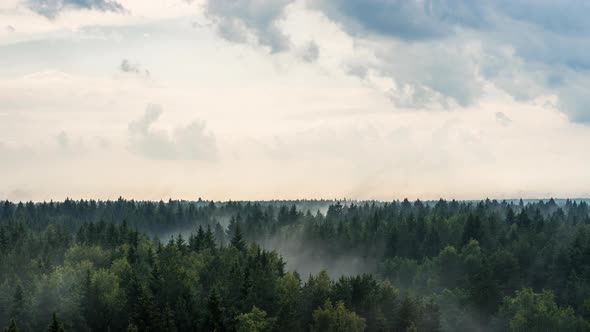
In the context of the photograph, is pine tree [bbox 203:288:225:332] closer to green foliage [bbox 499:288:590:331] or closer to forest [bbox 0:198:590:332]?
forest [bbox 0:198:590:332]

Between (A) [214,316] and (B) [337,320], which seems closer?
(A) [214,316]

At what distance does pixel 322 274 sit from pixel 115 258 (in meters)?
53.0

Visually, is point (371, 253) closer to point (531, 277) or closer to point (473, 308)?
point (531, 277)

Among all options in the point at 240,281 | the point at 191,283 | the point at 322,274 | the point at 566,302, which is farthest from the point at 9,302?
the point at 566,302

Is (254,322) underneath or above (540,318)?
above

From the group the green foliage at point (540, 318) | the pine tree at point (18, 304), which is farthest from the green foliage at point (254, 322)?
the green foliage at point (540, 318)

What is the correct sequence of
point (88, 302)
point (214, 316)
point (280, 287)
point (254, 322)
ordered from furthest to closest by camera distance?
point (88, 302) < point (280, 287) < point (254, 322) < point (214, 316)

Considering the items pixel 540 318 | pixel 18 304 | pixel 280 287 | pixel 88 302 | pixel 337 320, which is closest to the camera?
pixel 337 320

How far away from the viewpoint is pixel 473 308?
134 metres

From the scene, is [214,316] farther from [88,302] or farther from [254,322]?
[88,302]

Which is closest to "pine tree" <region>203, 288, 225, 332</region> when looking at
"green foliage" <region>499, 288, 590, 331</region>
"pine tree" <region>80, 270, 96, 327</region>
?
"pine tree" <region>80, 270, 96, 327</region>

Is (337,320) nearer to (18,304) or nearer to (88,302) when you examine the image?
(88,302)

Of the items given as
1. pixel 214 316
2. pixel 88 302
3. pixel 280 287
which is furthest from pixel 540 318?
pixel 88 302

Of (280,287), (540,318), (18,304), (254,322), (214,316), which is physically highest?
(280,287)
